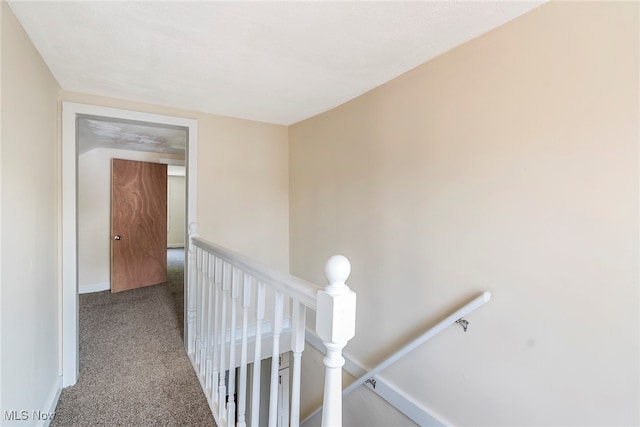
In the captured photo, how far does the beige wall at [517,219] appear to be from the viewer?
3.81 feet

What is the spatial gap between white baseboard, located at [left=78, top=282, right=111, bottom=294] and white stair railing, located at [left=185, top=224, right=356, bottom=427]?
2.61 metres

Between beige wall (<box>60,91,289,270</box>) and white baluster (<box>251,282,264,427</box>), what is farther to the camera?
beige wall (<box>60,91,289,270</box>)

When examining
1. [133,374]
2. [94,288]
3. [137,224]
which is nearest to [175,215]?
[137,224]

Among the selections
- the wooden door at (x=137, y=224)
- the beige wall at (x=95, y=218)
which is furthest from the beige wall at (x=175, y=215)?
the beige wall at (x=95, y=218)

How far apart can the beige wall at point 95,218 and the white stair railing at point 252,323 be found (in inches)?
103

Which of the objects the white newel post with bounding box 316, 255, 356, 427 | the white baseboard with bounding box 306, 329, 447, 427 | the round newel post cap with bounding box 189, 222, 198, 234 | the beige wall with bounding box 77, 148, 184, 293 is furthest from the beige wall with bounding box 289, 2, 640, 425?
the beige wall with bounding box 77, 148, 184, 293

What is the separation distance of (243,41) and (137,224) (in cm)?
383

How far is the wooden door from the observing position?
4.26m

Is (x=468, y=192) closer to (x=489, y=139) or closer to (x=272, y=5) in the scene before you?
(x=489, y=139)

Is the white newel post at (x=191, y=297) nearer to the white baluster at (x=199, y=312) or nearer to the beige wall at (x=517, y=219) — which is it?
the white baluster at (x=199, y=312)

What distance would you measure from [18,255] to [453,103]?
2.32 m

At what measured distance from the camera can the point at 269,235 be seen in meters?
3.21

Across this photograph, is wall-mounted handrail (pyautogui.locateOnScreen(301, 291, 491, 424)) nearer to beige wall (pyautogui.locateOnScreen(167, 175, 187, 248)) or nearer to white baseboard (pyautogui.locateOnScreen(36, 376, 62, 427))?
white baseboard (pyautogui.locateOnScreen(36, 376, 62, 427))

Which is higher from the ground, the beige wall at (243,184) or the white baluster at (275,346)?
the beige wall at (243,184)
